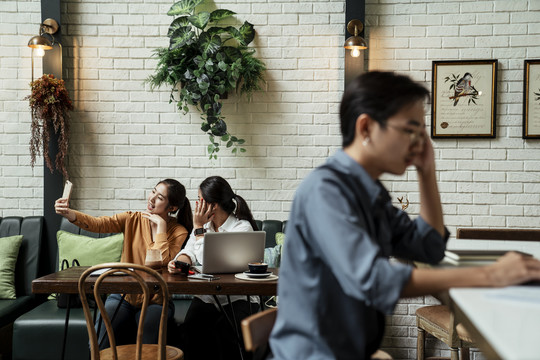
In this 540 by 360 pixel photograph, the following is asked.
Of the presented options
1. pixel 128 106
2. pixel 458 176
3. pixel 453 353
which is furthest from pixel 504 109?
pixel 128 106

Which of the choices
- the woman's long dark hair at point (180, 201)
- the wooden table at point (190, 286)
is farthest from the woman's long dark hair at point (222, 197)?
the wooden table at point (190, 286)

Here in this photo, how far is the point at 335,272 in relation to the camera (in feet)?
3.69

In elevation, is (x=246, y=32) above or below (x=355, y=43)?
above

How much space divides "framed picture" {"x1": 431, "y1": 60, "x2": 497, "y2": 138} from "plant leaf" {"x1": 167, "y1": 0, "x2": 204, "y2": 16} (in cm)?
173

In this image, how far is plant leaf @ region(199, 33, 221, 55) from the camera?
378 centimetres

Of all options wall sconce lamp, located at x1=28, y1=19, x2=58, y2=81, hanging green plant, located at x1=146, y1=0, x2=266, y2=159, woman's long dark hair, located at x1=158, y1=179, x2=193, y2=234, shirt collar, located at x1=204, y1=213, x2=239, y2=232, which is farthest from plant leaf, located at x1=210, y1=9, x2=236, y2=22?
shirt collar, located at x1=204, y1=213, x2=239, y2=232

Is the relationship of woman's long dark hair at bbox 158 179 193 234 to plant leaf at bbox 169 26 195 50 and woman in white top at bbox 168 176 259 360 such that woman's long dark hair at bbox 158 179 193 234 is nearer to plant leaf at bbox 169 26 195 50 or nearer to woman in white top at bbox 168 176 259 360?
woman in white top at bbox 168 176 259 360

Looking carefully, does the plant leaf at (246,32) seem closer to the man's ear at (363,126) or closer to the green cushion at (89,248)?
the green cushion at (89,248)

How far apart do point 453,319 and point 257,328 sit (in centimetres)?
147

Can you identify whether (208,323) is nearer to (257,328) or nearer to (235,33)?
(257,328)

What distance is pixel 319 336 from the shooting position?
116cm

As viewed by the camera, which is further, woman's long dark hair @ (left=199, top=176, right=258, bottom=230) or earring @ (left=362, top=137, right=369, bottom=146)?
woman's long dark hair @ (left=199, top=176, right=258, bottom=230)

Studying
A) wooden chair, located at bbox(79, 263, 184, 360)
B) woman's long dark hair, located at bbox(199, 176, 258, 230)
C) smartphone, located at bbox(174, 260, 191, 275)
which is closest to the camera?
wooden chair, located at bbox(79, 263, 184, 360)

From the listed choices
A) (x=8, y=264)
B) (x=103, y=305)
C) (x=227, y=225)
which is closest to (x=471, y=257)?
(x=103, y=305)
